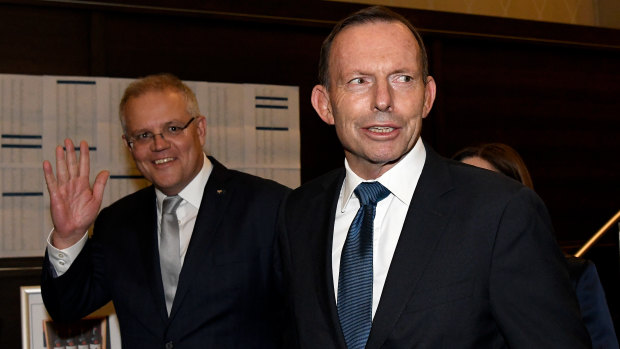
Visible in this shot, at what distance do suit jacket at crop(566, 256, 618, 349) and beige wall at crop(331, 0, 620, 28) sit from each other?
8.46ft

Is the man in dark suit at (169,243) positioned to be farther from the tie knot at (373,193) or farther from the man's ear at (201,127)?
the tie knot at (373,193)

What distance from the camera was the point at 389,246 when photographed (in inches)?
57.6

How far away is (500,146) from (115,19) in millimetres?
1727

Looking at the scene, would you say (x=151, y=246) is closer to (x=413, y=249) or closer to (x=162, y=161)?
(x=162, y=161)

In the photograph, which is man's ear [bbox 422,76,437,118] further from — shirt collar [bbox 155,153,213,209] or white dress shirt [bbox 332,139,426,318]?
shirt collar [bbox 155,153,213,209]

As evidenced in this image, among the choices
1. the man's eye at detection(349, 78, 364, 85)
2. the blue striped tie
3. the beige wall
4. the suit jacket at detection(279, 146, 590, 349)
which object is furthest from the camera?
the beige wall

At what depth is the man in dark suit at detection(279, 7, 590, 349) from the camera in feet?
4.28

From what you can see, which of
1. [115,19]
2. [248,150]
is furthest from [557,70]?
[115,19]

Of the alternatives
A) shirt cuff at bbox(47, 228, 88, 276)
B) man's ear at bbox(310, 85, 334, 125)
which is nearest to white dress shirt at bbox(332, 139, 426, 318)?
man's ear at bbox(310, 85, 334, 125)

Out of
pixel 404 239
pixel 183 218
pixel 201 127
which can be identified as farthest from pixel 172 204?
pixel 404 239

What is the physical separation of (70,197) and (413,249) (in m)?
1.21

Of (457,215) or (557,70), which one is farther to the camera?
(557,70)

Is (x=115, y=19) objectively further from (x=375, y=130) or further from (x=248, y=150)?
(x=375, y=130)

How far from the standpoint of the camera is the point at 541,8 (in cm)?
483
